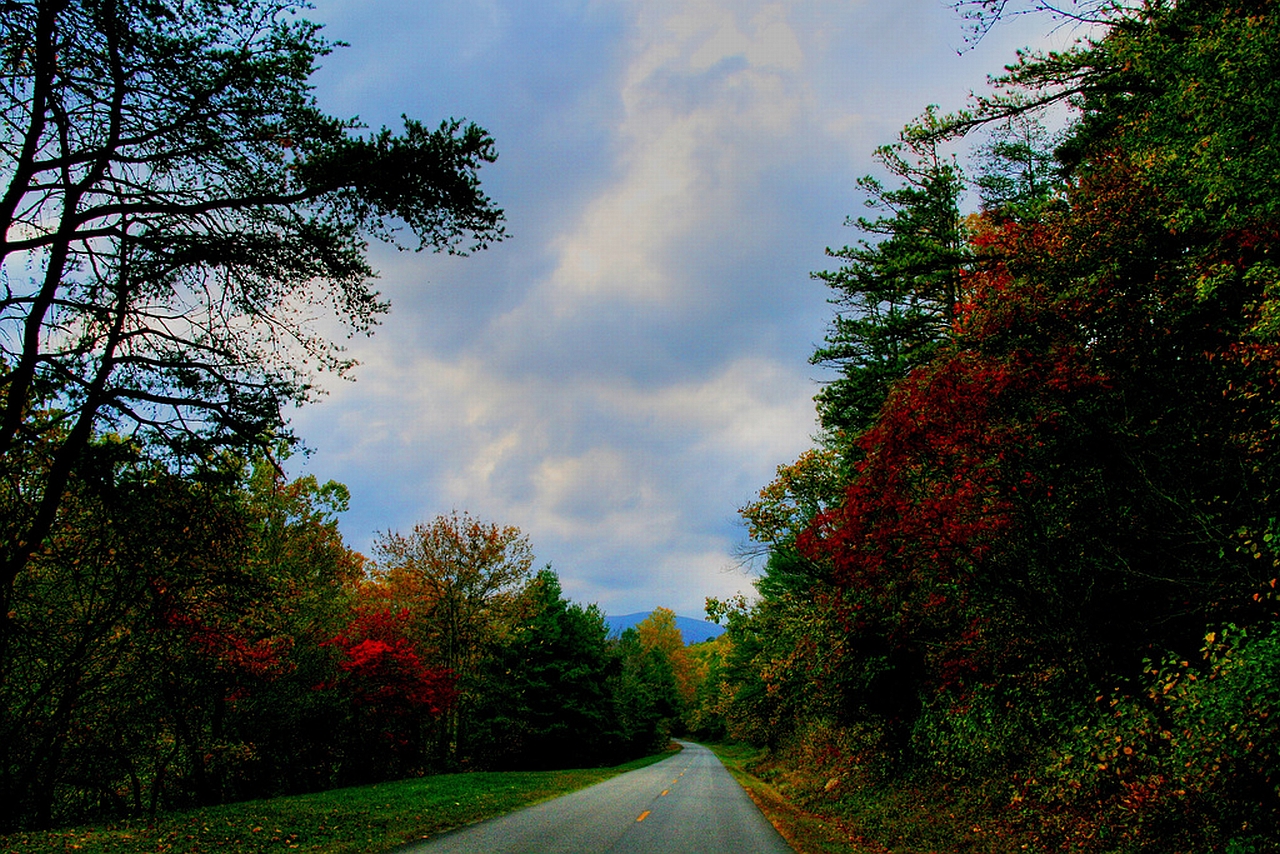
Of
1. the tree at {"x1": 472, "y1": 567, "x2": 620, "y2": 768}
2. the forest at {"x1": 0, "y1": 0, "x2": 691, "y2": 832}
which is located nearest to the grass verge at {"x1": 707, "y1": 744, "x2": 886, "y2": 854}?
the forest at {"x1": 0, "y1": 0, "x2": 691, "y2": 832}

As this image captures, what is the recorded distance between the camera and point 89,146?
25.0 ft

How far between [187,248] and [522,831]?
1016 centimetres

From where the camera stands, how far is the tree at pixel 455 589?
30734 mm

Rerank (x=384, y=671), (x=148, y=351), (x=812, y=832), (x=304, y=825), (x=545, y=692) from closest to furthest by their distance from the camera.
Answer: (x=148, y=351) < (x=304, y=825) < (x=812, y=832) < (x=384, y=671) < (x=545, y=692)

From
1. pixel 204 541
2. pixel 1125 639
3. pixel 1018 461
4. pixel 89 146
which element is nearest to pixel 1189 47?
pixel 1018 461

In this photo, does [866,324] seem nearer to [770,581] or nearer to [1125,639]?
[1125,639]

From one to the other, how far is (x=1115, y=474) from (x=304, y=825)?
14816mm

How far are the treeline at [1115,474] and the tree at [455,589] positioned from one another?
20.9 metres

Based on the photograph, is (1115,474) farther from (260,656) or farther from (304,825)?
(260,656)

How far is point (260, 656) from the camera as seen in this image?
18094mm

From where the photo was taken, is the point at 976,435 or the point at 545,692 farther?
the point at 545,692

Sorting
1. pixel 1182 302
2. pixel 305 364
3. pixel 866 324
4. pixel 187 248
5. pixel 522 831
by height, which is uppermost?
pixel 866 324

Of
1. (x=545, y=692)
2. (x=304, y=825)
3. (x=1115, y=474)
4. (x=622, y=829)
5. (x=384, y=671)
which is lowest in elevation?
(x=622, y=829)

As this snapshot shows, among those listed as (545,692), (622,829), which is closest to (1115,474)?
(622,829)
